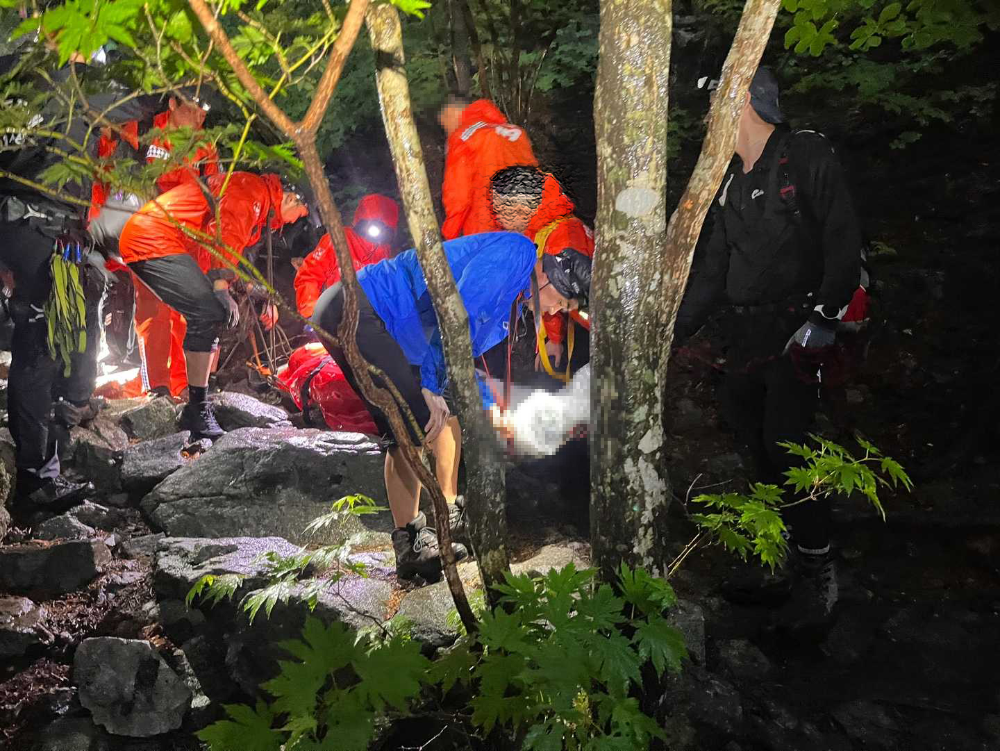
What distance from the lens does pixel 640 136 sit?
1.83 metres

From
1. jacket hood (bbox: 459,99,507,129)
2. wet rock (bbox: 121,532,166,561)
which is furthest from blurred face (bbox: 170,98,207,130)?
wet rock (bbox: 121,532,166,561)

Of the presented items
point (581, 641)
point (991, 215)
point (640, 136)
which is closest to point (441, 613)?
point (581, 641)

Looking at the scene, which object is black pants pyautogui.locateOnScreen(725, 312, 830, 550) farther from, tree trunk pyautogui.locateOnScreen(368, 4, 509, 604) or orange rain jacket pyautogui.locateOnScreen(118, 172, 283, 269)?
orange rain jacket pyautogui.locateOnScreen(118, 172, 283, 269)

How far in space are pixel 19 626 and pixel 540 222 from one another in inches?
155

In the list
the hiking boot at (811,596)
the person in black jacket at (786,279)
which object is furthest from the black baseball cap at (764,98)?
the hiking boot at (811,596)

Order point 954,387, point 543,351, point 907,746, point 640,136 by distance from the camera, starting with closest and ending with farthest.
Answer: point 640,136, point 907,746, point 543,351, point 954,387

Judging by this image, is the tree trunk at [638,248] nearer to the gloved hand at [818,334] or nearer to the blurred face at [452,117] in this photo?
the gloved hand at [818,334]

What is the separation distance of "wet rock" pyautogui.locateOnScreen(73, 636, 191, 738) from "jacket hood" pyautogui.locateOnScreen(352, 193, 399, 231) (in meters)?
3.88

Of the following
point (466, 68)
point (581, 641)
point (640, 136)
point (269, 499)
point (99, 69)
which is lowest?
point (269, 499)

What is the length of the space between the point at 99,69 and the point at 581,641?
9.41 ft

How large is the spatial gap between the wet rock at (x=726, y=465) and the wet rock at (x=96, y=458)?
5232 mm

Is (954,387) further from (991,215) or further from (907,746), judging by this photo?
(907,746)

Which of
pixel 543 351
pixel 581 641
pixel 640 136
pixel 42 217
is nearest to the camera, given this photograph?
pixel 581 641

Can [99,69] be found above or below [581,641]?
above
